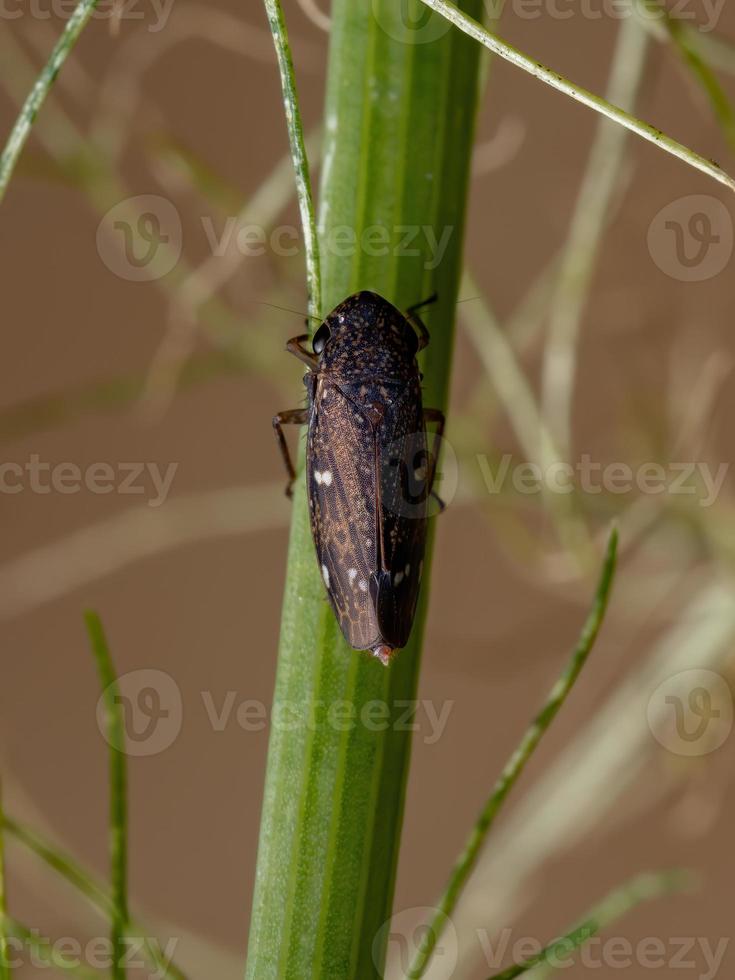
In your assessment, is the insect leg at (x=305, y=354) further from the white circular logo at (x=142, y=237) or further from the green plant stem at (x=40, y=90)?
the green plant stem at (x=40, y=90)

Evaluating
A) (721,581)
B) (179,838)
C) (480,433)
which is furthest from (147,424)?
(721,581)

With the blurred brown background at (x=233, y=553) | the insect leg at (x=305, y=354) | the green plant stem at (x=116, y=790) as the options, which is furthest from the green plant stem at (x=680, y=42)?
the blurred brown background at (x=233, y=553)

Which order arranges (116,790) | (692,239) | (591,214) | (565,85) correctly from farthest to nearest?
(692,239) → (591,214) → (116,790) → (565,85)

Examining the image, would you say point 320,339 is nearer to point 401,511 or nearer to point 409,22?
point 401,511

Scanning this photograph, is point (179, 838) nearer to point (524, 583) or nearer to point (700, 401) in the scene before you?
point (524, 583)

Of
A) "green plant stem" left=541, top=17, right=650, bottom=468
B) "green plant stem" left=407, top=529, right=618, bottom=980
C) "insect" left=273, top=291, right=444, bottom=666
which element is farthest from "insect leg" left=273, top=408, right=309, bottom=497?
"green plant stem" left=407, top=529, right=618, bottom=980

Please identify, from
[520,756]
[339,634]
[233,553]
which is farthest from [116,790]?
[233,553]
